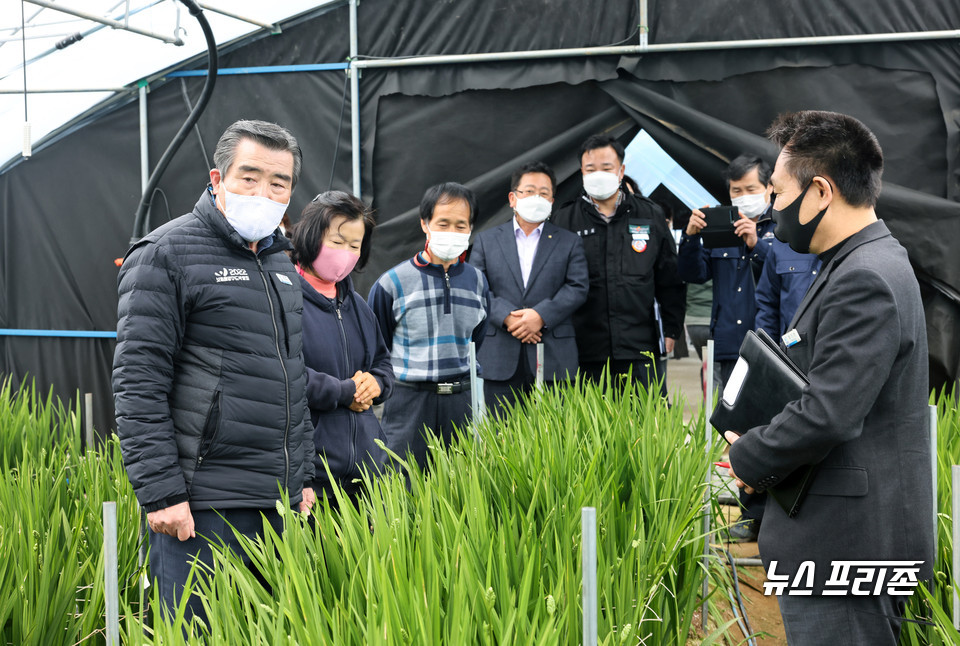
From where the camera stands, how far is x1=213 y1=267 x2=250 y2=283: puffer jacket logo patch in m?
1.84

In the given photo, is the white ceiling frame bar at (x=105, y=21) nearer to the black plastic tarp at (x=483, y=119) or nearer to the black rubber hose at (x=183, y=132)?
the black rubber hose at (x=183, y=132)

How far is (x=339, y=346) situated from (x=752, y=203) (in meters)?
2.13

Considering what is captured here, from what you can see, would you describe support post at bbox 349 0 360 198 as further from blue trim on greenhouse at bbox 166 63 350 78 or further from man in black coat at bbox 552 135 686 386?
man in black coat at bbox 552 135 686 386

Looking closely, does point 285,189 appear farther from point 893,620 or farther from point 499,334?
point 499,334

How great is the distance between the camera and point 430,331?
10.3 feet

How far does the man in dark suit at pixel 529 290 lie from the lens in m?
3.65

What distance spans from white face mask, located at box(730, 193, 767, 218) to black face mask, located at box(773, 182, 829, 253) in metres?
2.07

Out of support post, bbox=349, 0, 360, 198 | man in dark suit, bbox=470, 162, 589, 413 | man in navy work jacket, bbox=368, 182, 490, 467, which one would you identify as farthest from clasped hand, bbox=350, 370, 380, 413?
support post, bbox=349, 0, 360, 198

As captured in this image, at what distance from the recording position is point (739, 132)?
4.15 m

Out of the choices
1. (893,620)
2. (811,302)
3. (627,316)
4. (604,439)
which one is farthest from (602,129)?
(893,620)

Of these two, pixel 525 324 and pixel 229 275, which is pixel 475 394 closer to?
pixel 525 324

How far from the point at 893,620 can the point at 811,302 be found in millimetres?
623

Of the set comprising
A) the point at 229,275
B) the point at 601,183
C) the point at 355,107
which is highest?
the point at 355,107

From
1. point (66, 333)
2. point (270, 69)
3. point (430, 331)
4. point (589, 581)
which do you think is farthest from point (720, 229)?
point (66, 333)
